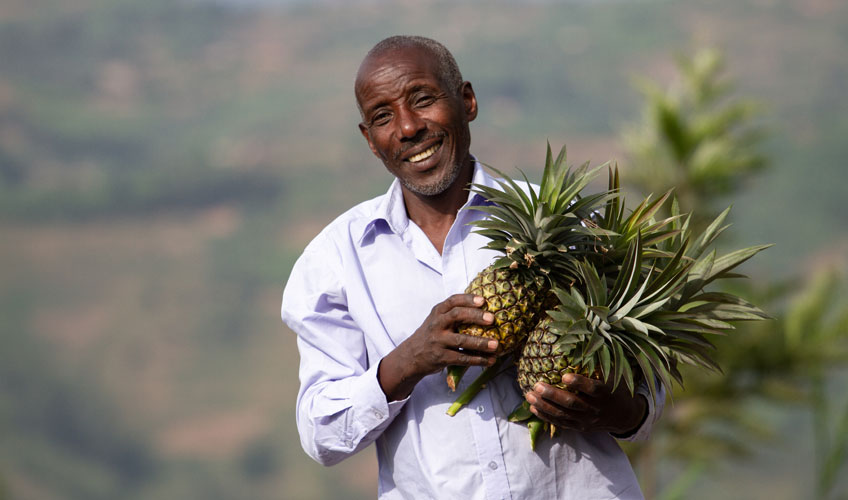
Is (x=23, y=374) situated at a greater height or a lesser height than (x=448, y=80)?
greater

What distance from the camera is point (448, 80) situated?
2969 mm

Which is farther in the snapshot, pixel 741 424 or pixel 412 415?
pixel 741 424

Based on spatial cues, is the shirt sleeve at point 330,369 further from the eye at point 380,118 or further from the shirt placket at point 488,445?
the eye at point 380,118

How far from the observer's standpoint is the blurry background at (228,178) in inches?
1114

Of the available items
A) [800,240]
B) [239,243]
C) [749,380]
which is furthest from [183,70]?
[749,380]

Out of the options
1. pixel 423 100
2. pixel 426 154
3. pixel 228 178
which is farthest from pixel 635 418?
pixel 228 178

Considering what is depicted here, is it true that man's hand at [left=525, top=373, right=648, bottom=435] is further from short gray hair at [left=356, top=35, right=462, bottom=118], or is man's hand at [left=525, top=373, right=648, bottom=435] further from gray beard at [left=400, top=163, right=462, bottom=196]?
short gray hair at [left=356, top=35, right=462, bottom=118]

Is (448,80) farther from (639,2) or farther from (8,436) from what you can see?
(639,2)

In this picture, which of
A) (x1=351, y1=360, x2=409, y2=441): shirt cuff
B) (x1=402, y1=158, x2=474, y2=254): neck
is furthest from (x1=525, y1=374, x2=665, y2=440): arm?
(x1=402, y1=158, x2=474, y2=254): neck

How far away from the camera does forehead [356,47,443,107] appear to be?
115 inches

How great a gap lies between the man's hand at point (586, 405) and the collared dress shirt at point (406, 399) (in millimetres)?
129

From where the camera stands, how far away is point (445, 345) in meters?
2.47

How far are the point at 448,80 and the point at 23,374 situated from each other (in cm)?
3145

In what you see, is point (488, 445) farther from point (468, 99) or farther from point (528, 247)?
point (468, 99)
